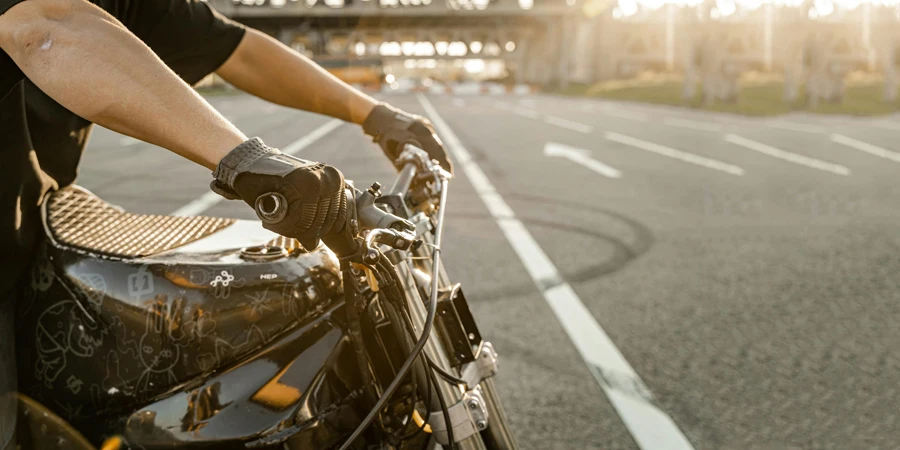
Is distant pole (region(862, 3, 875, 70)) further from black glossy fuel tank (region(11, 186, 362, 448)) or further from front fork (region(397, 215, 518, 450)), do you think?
black glossy fuel tank (region(11, 186, 362, 448))

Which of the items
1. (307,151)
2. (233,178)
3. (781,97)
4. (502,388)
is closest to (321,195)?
(233,178)

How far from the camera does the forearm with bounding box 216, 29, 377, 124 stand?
1981 mm

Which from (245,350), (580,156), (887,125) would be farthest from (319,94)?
(887,125)

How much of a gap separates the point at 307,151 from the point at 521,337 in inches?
395

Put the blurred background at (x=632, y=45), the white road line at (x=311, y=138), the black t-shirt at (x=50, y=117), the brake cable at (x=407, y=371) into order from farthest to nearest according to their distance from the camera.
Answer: the blurred background at (x=632, y=45) < the white road line at (x=311, y=138) < the black t-shirt at (x=50, y=117) < the brake cable at (x=407, y=371)

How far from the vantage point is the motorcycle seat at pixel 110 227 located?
1.60 metres

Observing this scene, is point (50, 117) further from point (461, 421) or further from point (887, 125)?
point (887, 125)

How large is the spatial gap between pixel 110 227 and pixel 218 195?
3008 millimetres

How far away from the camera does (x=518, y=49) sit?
3900 inches

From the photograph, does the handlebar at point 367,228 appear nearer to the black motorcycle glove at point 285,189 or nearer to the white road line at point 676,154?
the black motorcycle glove at point 285,189

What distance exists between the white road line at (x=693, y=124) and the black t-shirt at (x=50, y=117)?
55.6ft

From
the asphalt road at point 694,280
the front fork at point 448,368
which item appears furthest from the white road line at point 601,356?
the front fork at point 448,368

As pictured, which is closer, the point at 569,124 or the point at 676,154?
the point at 676,154

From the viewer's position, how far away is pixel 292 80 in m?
2.00
